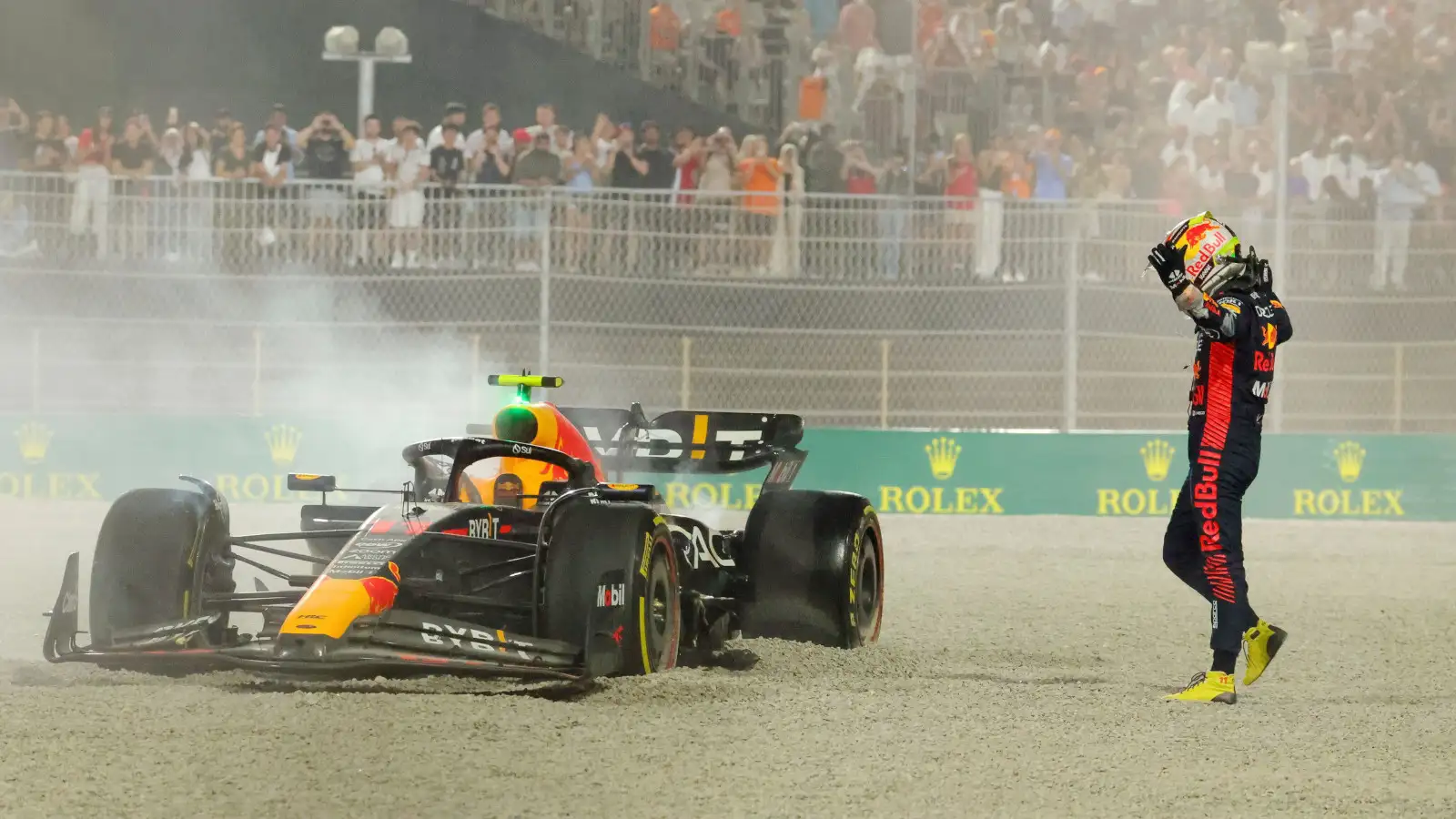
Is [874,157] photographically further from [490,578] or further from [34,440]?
[490,578]

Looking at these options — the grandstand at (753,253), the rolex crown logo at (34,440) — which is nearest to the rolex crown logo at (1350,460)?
the grandstand at (753,253)

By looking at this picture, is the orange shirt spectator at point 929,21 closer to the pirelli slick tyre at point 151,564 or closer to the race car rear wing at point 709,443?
the race car rear wing at point 709,443

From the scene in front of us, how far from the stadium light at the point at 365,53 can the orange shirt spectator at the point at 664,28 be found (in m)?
2.38

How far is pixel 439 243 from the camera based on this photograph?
14.5 meters

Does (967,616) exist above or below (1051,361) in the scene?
below

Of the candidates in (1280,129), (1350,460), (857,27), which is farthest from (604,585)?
(857,27)

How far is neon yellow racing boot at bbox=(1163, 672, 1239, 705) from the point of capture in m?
6.22

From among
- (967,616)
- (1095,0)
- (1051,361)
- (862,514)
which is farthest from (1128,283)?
(862,514)

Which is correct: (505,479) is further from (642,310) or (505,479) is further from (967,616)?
(642,310)

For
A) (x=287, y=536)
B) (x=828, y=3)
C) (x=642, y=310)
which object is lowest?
(x=287, y=536)

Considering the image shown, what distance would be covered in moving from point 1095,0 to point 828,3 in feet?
9.27

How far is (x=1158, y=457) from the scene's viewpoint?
15.1m

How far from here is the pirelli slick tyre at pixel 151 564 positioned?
6.26m

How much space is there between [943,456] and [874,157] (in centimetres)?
343
